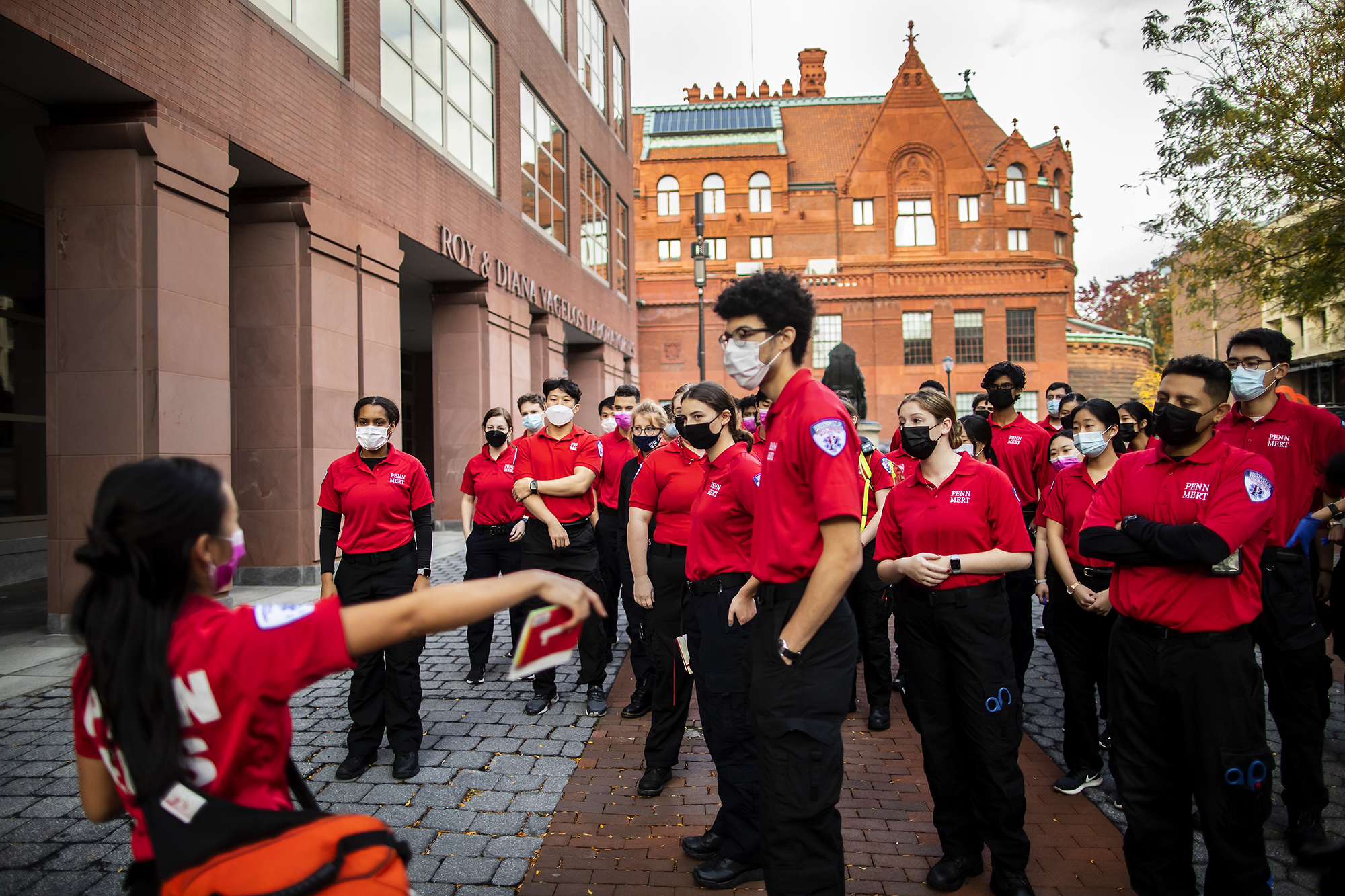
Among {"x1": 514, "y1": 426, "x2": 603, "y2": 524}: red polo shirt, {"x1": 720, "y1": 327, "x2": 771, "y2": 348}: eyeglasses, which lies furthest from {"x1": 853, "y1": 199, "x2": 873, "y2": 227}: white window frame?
{"x1": 720, "y1": 327, "x2": 771, "y2": 348}: eyeglasses

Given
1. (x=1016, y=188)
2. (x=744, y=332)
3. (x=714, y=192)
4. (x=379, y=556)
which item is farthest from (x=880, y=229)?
(x=744, y=332)

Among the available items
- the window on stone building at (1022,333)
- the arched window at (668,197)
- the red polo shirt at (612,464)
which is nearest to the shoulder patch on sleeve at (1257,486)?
the red polo shirt at (612,464)

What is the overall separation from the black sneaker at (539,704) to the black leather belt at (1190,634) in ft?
13.0

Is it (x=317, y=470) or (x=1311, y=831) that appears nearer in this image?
(x=1311, y=831)

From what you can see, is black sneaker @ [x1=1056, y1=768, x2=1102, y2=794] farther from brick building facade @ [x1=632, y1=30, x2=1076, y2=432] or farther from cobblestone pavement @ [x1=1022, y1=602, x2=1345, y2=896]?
brick building facade @ [x1=632, y1=30, x2=1076, y2=432]

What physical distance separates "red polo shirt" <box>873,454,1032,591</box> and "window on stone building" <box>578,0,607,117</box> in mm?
21907

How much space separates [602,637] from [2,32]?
6.85 metres

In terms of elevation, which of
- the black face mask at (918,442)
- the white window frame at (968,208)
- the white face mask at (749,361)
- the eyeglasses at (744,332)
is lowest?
the black face mask at (918,442)

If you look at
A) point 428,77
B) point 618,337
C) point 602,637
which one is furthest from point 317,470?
point 618,337

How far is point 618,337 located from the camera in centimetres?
2658

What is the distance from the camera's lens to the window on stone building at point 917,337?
4112 centimetres

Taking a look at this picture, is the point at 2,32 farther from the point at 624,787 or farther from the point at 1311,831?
the point at 1311,831

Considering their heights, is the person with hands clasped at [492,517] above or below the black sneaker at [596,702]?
above

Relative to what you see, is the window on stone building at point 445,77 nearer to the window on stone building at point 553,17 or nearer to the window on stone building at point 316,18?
the window on stone building at point 316,18
